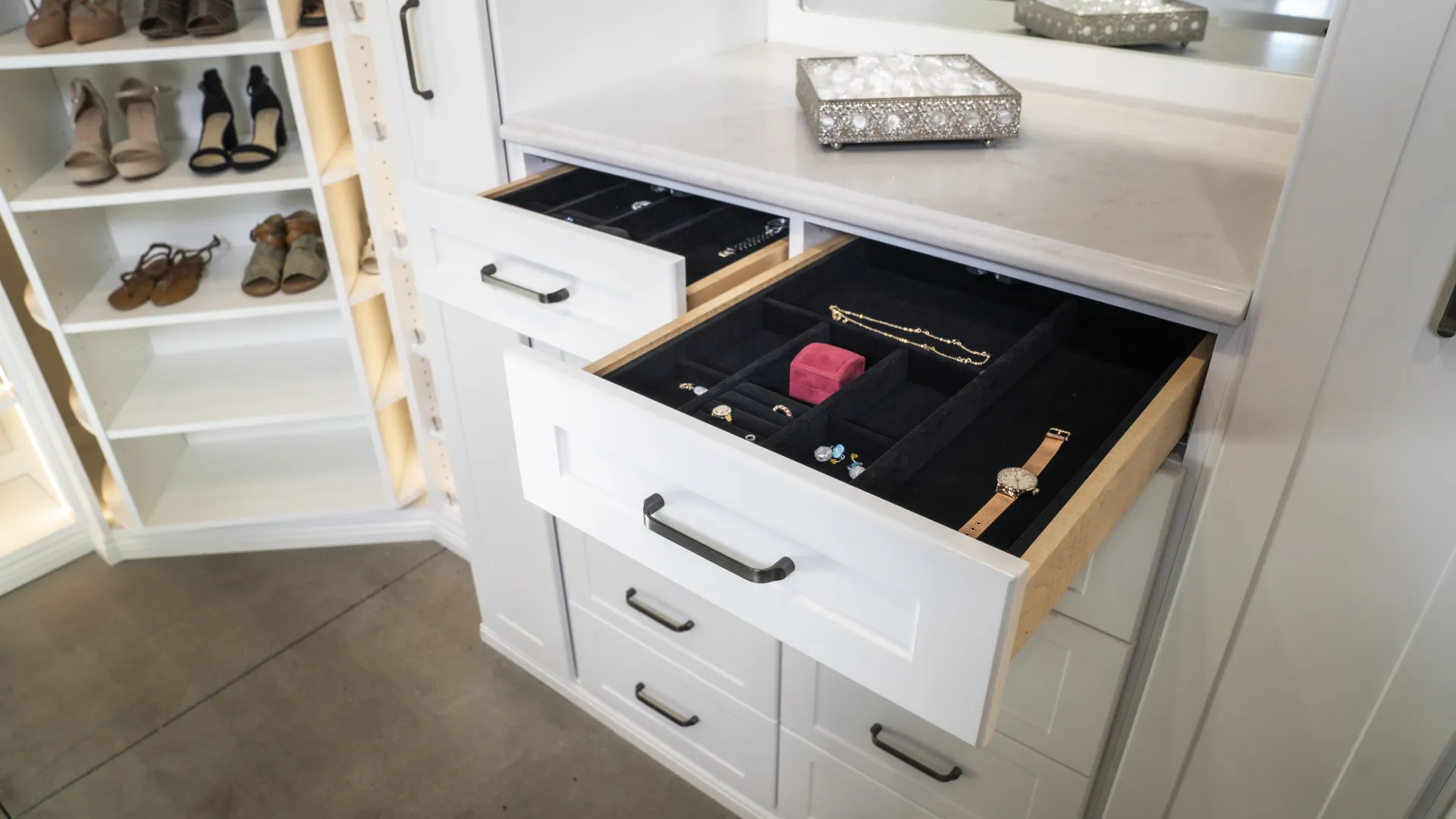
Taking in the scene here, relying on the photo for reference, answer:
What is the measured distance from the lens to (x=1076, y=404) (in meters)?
0.88

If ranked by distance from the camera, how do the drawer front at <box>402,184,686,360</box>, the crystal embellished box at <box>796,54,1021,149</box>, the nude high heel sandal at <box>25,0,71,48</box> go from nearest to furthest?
the drawer front at <box>402,184,686,360</box> → the crystal embellished box at <box>796,54,1021,149</box> → the nude high heel sandal at <box>25,0,71,48</box>

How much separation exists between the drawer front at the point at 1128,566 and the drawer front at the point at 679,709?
54cm

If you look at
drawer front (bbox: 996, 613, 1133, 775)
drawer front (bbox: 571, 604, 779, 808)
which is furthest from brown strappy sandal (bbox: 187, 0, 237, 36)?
drawer front (bbox: 996, 613, 1133, 775)

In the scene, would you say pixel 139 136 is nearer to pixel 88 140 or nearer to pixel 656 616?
pixel 88 140

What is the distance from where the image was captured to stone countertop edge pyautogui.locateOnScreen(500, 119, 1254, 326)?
30.0 inches

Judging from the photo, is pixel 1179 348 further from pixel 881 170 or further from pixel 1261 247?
pixel 881 170

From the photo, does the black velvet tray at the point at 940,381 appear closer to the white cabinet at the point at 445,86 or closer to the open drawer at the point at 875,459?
the open drawer at the point at 875,459

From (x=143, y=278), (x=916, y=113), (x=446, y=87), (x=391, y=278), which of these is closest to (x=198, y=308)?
(x=143, y=278)

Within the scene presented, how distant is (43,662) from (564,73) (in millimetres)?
1506

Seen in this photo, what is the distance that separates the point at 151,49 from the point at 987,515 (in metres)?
1.54

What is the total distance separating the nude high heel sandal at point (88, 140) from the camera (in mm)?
1665

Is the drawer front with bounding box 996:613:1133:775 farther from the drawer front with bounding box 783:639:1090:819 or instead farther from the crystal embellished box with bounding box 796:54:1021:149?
the crystal embellished box with bounding box 796:54:1021:149

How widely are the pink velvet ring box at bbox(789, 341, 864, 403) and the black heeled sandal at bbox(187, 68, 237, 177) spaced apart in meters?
1.34

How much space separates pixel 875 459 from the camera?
80cm
